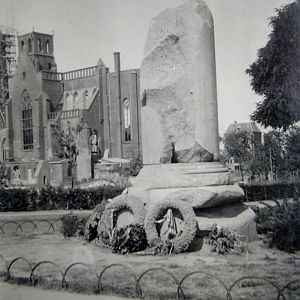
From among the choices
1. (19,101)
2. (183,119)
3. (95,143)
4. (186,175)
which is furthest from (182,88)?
(19,101)

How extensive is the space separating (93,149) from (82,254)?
148 ft

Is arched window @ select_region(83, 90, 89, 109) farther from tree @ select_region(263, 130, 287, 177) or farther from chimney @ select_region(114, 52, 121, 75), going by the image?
tree @ select_region(263, 130, 287, 177)

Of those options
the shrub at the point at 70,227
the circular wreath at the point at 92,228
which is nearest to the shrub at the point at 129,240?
the circular wreath at the point at 92,228

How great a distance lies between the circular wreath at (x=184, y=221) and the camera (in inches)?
347

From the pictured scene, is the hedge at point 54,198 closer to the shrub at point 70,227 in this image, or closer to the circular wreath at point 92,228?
the shrub at point 70,227

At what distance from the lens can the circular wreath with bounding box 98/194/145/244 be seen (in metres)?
9.75

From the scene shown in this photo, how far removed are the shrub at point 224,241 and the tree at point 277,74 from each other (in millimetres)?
14569

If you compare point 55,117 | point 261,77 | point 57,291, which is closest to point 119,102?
point 55,117

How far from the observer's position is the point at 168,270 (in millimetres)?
7543

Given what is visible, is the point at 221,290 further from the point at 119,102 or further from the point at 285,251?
the point at 119,102

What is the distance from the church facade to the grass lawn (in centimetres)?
4078

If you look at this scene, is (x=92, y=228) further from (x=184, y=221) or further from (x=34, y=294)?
(x=34, y=294)

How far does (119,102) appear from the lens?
5591 centimetres

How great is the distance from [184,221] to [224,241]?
0.85 meters
